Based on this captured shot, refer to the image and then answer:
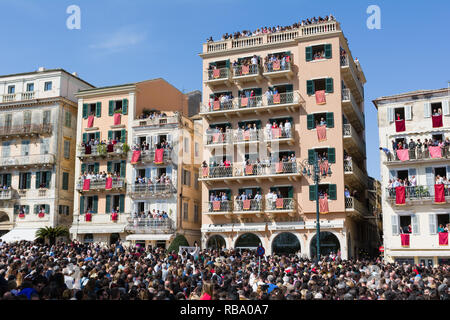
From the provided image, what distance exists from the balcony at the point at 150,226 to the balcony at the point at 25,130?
12.4m

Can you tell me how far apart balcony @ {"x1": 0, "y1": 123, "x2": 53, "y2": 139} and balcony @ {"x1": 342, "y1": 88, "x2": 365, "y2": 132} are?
2647cm

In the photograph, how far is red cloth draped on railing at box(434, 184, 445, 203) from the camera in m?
37.9

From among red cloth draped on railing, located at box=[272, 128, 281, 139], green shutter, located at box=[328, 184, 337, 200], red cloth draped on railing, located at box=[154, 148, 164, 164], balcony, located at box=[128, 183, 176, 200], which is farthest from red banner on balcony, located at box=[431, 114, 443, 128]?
red cloth draped on railing, located at box=[154, 148, 164, 164]

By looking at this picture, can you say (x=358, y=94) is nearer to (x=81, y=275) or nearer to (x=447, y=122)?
(x=447, y=122)

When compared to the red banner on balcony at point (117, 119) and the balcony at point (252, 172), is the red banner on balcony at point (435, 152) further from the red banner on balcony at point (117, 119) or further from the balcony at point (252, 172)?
the red banner on balcony at point (117, 119)

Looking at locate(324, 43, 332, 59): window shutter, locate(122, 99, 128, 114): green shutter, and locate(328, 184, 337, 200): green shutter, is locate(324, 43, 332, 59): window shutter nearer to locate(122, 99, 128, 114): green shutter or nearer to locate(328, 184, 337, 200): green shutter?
locate(328, 184, 337, 200): green shutter

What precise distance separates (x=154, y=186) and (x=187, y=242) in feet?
18.2

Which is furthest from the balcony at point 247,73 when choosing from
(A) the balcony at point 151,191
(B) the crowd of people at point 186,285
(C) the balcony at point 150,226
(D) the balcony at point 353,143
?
(B) the crowd of people at point 186,285

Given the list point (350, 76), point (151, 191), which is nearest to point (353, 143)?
point (350, 76)

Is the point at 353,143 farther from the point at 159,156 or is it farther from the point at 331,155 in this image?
the point at 159,156

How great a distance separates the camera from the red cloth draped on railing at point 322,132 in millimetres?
42125

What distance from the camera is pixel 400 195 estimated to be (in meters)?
39.2

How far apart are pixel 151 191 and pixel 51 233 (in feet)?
31.6
